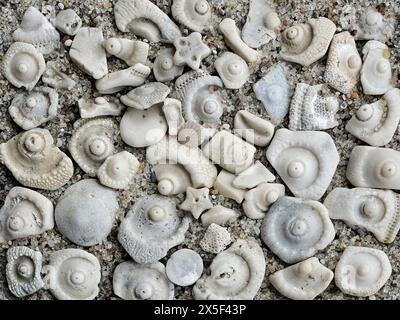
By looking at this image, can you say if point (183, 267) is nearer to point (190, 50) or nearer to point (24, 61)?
point (190, 50)

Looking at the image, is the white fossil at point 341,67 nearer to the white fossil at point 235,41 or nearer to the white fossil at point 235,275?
the white fossil at point 235,41

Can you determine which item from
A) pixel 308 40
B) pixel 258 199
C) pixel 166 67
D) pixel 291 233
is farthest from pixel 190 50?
pixel 291 233

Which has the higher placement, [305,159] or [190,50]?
[190,50]

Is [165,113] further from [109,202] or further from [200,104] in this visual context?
[109,202]

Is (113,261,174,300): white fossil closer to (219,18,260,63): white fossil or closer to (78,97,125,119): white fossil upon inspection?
(78,97,125,119): white fossil

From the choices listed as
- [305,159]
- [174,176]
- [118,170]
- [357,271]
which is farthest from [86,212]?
[357,271]

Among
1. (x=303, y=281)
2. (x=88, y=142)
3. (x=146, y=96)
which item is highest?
(x=146, y=96)

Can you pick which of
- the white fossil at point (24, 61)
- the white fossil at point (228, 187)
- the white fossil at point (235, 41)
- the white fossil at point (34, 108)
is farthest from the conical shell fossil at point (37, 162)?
the white fossil at point (235, 41)
